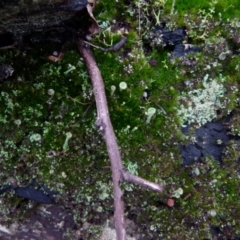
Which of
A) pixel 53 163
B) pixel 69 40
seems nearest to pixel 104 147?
pixel 53 163

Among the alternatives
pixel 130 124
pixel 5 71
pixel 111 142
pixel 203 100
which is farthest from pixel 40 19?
pixel 203 100

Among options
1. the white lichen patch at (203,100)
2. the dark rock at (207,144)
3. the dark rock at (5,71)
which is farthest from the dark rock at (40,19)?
the dark rock at (207,144)

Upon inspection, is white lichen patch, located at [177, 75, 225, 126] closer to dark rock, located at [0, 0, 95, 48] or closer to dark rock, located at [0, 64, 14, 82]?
dark rock, located at [0, 0, 95, 48]

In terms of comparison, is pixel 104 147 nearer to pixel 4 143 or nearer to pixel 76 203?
pixel 76 203

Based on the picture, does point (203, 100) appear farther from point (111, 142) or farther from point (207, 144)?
point (111, 142)

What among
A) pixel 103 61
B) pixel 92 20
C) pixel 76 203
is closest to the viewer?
pixel 92 20

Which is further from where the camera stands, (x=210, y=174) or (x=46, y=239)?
(x=46, y=239)

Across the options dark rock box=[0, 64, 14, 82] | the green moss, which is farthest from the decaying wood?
dark rock box=[0, 64, 14, 82]
